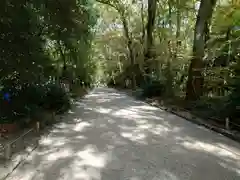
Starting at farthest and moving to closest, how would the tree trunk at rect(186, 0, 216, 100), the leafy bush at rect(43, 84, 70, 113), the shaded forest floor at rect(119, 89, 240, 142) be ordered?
the tree trunk at rect(186, 0, 216, 100) → the leafy bush at rect(43, 84, 70, 113) → the shaded forest floor at rect(119, 89, 240, 142)

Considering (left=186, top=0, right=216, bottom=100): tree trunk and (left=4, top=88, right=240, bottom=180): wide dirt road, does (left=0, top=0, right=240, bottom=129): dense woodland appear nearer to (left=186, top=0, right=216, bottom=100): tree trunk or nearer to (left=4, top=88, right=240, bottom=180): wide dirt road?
(left=186, top=0, right=216, bottom=100): tree trunk

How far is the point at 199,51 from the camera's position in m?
12.2

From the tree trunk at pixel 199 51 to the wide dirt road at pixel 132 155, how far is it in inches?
168

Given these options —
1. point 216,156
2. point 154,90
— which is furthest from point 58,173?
point 154,90

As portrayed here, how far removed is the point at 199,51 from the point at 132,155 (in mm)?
8049

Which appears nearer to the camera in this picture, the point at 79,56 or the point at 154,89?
the point at 79,56

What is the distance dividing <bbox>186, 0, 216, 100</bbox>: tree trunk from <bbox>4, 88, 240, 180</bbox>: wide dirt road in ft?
14.0

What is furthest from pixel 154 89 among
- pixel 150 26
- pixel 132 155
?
pixel 132 155

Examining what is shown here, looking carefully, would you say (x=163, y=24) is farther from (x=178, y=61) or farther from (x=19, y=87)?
(x=19, y=87)

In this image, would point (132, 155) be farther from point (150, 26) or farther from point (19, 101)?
point (150, 26)

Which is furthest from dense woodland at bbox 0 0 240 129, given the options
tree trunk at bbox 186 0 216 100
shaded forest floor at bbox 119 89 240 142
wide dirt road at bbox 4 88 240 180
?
wide dirt road at bbox 4 88 240 180

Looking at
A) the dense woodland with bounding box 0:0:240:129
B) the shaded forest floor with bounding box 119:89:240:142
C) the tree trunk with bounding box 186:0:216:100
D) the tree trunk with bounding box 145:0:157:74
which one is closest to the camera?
the dense woodland with bounding box 0:0:240:129

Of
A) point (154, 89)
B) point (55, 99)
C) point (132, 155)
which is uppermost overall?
point (55, 99)

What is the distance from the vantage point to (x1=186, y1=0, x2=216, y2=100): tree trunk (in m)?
12.2
